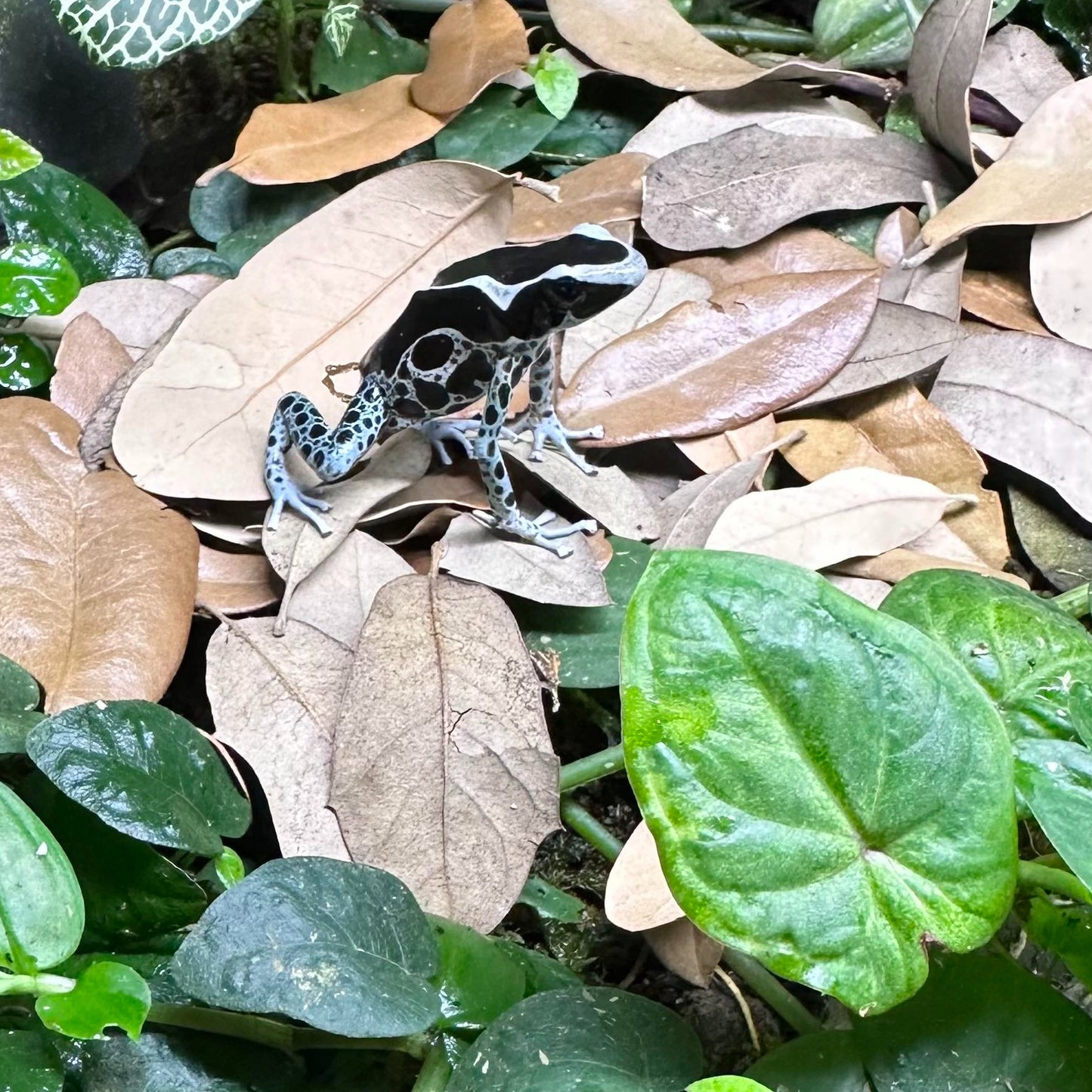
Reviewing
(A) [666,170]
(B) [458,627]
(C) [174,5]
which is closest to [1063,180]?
(A) [666,170]

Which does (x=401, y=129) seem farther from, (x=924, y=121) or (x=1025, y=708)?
(x=1025, y=708)

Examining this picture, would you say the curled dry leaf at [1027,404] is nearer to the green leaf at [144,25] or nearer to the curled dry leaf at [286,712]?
the curled dry leaf at [286,712]

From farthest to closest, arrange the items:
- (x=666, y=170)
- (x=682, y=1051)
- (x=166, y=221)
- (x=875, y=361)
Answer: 1. (x=166, y=221)
2. (x=666, y=170)
3. (x=875, y=361)
4. (x=682, y=1051)

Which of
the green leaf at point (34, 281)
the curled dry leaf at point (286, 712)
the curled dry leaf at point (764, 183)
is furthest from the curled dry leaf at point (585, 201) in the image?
the curled dry leaf at point (286, 712)

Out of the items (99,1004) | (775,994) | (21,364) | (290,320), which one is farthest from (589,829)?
(21,364)

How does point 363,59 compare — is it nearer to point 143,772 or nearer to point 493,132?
point 493,132

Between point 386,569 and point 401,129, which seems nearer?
point 386,569
